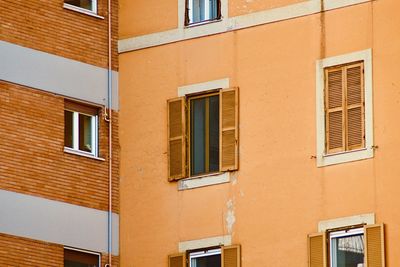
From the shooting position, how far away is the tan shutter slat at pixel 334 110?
36.0 m

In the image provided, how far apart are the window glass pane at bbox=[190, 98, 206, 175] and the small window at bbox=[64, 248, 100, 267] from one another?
2295 millimetres

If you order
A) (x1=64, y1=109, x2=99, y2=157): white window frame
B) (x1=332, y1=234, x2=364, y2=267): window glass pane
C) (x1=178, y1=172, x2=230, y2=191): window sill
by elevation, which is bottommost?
(x1=332, y1=234, x2=364, y2=267): window glass pane

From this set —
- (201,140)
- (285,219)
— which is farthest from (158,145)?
(285,219)

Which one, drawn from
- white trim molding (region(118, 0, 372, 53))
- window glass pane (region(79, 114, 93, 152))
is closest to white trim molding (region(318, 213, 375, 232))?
white trim molding (region(118, 0, 372, 53))

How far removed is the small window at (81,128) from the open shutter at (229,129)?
2511 millimetres

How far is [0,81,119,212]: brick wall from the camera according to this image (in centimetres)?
3684

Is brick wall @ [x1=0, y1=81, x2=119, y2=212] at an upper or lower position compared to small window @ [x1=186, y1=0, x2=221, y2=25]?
lower

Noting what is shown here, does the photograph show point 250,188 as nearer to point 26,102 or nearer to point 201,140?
point 201,140

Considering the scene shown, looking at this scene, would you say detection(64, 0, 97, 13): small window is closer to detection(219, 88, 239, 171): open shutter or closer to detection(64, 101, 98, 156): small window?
detection(64, 101, 98, 156): small window

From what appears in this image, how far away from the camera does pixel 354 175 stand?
117ft

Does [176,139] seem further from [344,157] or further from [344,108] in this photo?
[344,157]

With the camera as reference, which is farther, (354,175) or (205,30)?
(205,30)

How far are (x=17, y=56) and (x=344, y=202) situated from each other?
6.32 metres

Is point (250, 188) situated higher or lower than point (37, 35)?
lower
